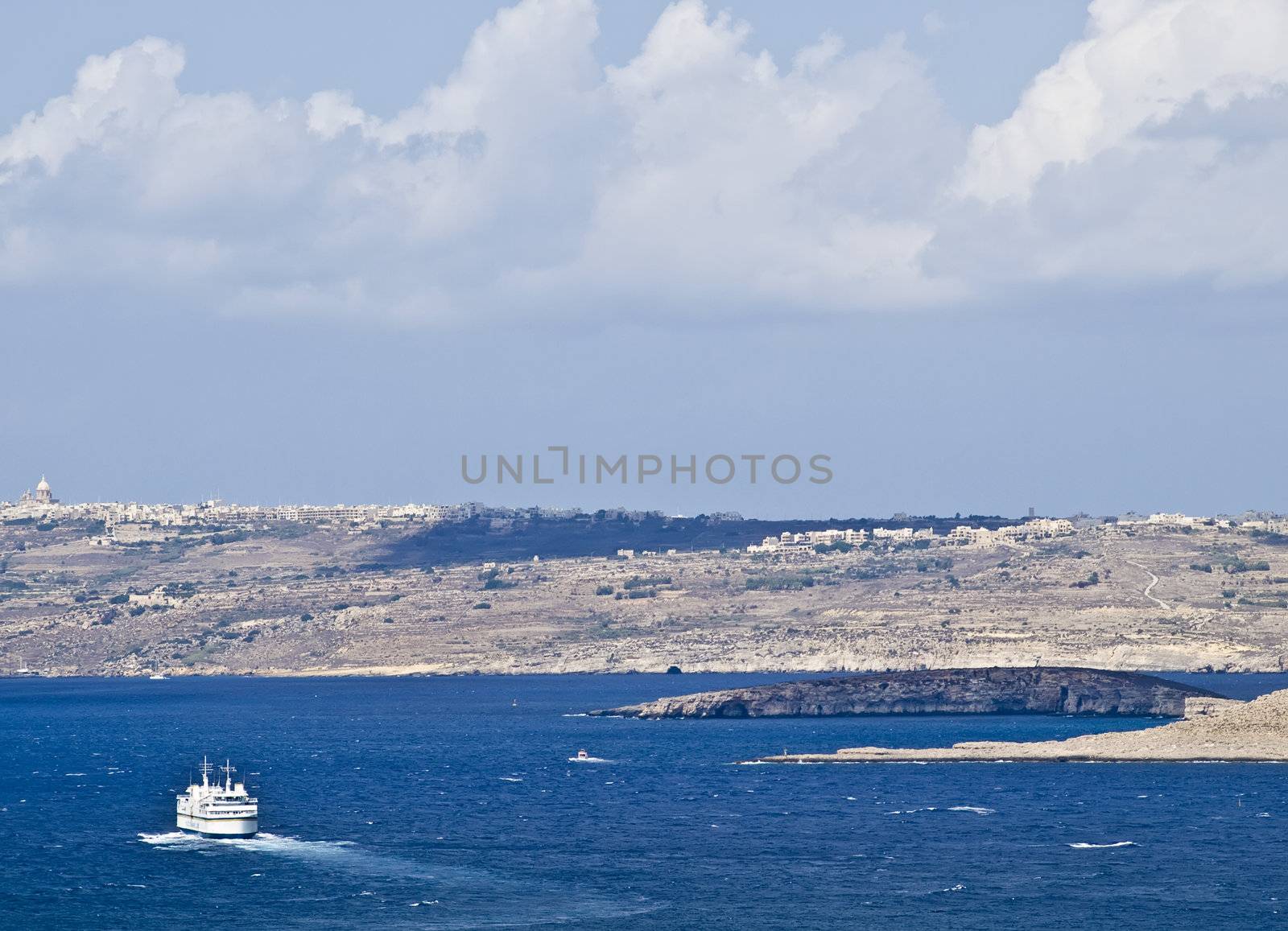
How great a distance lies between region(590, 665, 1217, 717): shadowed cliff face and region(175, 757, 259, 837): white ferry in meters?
88.1

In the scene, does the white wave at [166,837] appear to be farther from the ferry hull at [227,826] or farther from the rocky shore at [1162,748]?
the rocky shore at [1162,748]

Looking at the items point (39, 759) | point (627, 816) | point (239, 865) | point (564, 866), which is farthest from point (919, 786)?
point (39, 759)

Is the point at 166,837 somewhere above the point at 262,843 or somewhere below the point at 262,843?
below

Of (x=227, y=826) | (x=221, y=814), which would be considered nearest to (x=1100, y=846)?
(x=227, y=826)

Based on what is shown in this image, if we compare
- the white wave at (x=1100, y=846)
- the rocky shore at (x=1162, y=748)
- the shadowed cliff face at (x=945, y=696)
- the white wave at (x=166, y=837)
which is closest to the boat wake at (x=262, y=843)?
the white wave at (x=166, y=837)

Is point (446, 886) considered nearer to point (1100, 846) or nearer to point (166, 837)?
A: point (166, 837)

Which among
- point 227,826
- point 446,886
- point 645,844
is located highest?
point 227,826

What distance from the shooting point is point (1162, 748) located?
137m

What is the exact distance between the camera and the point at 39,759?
156000 millimetres

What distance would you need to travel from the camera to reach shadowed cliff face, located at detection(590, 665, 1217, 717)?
187625 millimetres

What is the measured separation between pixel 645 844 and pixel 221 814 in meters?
20.2

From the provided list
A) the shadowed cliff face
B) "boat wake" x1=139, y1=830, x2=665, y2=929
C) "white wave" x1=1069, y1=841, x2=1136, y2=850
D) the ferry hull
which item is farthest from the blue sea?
the shadowed cliff face

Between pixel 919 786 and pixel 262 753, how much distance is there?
180ft

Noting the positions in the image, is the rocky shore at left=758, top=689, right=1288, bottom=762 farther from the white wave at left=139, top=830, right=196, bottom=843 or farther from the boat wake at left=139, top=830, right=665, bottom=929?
the boat wake at left=139, top=830, right=665, bottom=929
